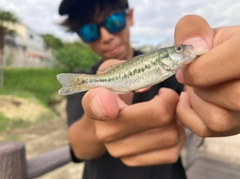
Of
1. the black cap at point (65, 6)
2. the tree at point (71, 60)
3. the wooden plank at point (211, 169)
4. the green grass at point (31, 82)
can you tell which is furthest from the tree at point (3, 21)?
the wooden plank at point (211, 169)

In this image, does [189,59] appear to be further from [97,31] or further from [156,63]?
[97,31]

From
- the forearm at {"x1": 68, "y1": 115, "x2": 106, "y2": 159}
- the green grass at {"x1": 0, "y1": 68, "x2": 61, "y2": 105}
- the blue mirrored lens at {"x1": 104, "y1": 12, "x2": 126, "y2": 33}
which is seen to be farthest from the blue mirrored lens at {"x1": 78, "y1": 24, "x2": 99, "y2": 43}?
the green grass at {"x1": 0, "y1": 68, "x2": 61, "y2": 105}

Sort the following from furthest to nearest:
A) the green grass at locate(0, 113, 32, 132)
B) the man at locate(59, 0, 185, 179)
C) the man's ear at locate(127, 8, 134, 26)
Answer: the green grass at locate(0, 113, 32, 132) → the man's ear at locate(127, 8, 134, 26) → the man at locate(59, 0, 185, 179)

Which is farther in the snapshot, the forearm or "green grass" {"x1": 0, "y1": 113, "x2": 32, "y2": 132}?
"green grass" {"x1": 0, "y1": 113, "x2": 32, "y2": 132}

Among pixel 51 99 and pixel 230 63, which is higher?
pixel 230 63

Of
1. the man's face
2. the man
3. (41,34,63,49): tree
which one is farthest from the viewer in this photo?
Answer: (41,34,63,49): tree

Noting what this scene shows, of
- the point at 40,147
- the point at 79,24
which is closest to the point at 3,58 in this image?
the point at 40,147

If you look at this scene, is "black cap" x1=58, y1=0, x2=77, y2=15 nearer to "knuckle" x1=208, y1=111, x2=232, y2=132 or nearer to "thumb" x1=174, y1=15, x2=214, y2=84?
"thumb" x1=174, y1=15, x2=214, y2=84
